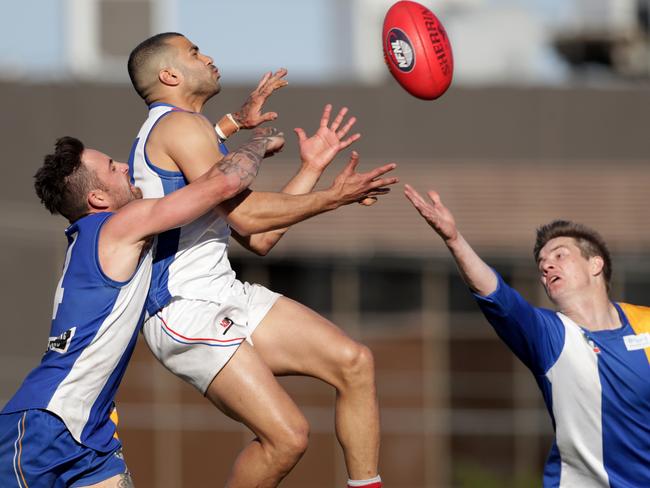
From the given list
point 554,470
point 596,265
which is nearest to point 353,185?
point 596,265

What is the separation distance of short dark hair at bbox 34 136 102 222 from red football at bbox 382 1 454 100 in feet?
5.74

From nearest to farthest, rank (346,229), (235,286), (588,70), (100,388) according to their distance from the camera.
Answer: (100,388)
(235,286)
(346,229)
(588,70)

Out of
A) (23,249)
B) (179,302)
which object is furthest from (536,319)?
(23,249)

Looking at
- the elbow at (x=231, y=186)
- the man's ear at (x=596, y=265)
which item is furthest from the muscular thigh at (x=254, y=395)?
the man's ear at (x=596, y=265)

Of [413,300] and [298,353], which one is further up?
[298,353]

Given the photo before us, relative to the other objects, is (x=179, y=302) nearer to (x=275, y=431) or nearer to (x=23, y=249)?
(x=275, y=431)

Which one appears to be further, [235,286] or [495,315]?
[235,286]

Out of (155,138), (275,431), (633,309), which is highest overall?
(155,138)

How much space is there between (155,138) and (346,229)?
41.2 ft

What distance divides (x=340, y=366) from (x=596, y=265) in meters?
1.28

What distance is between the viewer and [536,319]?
536 centimetres

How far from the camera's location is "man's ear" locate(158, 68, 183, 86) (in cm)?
561

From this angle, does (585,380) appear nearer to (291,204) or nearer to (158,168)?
(291,204)

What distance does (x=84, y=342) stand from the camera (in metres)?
5.14
